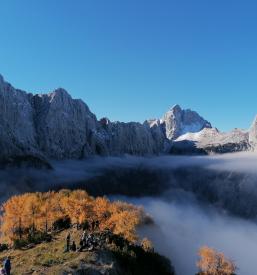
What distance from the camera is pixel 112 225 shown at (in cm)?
16025

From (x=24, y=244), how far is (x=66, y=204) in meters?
30.0

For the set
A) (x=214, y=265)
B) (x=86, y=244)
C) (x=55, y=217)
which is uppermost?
(x=55, y=217)

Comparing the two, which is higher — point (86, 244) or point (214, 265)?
point (86, 244)

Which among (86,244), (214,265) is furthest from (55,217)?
(214,265)

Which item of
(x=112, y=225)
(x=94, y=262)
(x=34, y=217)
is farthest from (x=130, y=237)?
(x=94, y=262)

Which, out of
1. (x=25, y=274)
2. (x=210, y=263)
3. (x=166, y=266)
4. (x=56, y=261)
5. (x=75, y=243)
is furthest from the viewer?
(x=210, y=263)

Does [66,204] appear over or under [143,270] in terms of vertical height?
over

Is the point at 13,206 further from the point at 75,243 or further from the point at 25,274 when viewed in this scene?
the point at 25,274

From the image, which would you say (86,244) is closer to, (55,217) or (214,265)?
(55,217)

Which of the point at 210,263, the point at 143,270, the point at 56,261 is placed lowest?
the point at 210,263

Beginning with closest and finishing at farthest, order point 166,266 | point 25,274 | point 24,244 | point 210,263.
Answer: point 25,274
point 24,244
point 166,266
point 210,263

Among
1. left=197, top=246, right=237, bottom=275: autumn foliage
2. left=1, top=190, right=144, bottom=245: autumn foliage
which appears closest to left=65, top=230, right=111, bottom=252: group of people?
left=1, top=190, right=144, bottom=245: autumn foliage

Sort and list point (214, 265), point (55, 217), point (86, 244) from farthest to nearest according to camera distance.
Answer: point (214, 265) < point (55, 217) < point (86, 244)

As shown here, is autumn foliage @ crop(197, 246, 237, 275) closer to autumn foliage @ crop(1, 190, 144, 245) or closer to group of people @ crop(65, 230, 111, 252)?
autumn foliage @ crop(1, 190, 144, 245)
